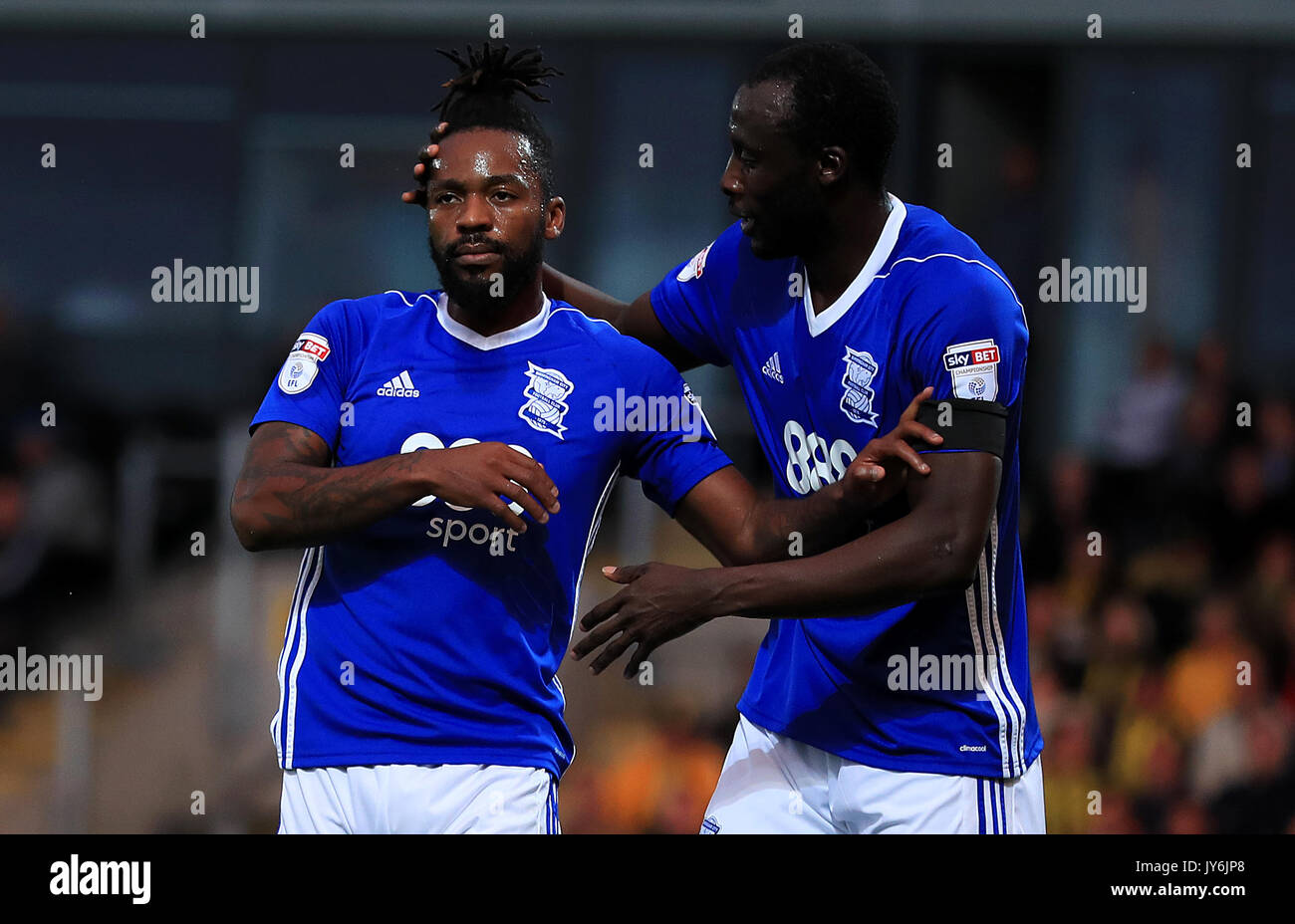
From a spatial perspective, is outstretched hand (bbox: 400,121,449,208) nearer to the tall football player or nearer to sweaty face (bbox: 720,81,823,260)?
the tall football player

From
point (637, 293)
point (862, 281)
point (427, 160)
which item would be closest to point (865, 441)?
point (862, 281)

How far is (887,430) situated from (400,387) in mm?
931

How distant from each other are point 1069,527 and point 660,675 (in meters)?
2.38

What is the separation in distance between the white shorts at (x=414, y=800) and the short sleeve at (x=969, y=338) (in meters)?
1.05

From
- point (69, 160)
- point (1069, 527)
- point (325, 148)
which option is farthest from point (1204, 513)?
point (69, 160)

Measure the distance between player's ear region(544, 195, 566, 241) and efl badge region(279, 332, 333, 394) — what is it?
48cm

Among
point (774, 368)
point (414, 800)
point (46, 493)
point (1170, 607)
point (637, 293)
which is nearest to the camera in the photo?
point (414, 800)

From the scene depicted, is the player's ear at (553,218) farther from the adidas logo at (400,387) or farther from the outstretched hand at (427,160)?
the adidas logo at (400,387)

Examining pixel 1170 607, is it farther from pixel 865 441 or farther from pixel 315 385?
pixel 315 385

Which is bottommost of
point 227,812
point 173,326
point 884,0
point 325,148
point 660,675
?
point 227,812

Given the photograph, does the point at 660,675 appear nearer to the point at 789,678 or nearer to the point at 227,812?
the point at 227,812

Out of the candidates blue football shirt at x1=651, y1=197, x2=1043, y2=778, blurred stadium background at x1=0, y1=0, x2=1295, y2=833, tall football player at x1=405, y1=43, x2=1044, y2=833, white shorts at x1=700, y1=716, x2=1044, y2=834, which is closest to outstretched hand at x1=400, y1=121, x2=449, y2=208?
tall football player at x1=405, y1=43, x2=1044, y2=833

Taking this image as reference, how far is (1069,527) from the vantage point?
7.84m

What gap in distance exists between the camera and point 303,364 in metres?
2.65
